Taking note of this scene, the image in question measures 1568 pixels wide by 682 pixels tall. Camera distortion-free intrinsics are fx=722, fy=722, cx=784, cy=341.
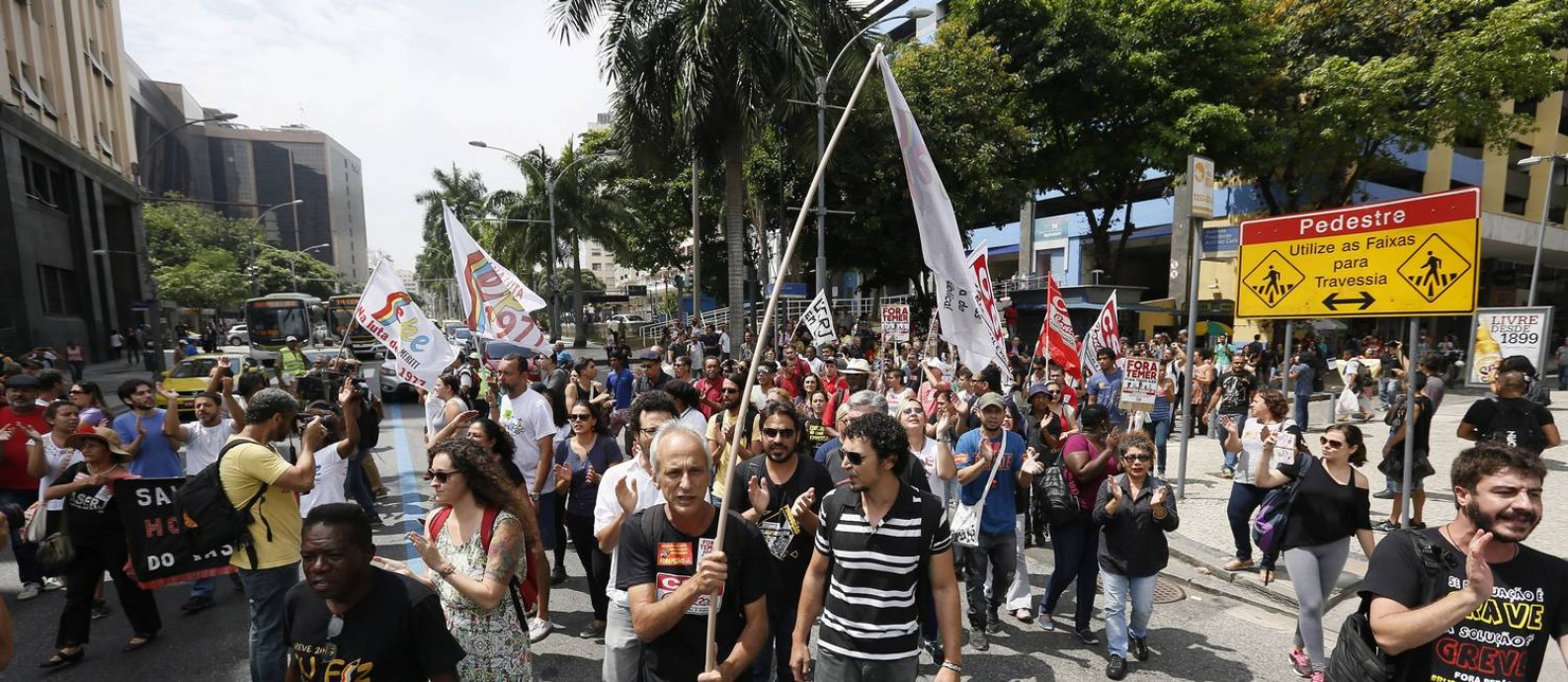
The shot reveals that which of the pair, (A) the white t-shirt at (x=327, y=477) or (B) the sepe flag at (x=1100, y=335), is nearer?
(A) the white t-shirt at (x=327, y=477)

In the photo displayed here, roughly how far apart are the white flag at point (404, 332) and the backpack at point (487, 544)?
15.7 ft

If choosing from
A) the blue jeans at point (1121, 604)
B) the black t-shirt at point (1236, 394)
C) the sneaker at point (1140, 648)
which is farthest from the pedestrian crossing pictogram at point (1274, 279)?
the sneaker at point (1140, 648)

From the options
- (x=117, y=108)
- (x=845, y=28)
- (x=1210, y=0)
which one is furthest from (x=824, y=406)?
(x=117, y=108)

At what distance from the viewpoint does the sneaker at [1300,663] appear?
14.4 ft

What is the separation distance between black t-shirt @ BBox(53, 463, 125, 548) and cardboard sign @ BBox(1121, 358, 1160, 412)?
884 cm

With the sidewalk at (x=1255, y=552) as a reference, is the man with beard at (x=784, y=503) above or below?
above

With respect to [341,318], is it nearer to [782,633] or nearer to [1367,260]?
[782,633]

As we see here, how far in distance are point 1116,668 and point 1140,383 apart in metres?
4.58

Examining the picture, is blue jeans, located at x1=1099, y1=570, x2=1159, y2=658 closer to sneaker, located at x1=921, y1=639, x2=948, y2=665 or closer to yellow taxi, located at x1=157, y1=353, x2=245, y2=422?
sneaker, located at x1=921, y1=639, x2=948, y2=665

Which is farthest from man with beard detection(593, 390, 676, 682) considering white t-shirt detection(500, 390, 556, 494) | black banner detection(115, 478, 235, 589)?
black banner detection(115, 478, 235, 589)

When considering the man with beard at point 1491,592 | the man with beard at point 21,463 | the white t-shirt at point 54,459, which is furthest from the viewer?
the man with beard at point 21,463

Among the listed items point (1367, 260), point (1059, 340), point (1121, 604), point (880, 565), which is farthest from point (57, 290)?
point (1367, 260)

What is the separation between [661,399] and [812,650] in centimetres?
193

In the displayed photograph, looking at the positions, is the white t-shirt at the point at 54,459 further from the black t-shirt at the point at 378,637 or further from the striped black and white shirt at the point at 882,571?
the striped black and white shirt at the point at 882,571
